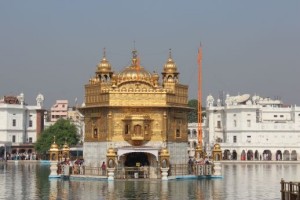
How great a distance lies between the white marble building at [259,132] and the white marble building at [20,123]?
73.9 feet

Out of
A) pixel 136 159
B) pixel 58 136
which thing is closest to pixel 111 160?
pixel 136 159

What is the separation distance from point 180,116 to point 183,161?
248 centimetres

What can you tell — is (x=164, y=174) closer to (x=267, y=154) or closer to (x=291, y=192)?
(x=291, y=192)

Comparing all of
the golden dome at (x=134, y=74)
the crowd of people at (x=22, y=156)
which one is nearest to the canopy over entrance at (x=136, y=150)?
the golden dome at (x=134, y=74)

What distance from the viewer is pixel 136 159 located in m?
47.2

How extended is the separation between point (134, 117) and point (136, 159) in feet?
9.90

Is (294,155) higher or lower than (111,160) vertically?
higher

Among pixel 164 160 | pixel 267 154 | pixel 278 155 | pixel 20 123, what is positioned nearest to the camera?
pixel 164 160

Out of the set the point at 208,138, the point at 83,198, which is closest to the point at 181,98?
the point at 83,198

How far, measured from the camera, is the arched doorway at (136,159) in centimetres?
4681

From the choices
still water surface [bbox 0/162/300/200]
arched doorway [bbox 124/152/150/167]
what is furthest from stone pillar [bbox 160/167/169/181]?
arched doorway [bbox 124/152/150/167]

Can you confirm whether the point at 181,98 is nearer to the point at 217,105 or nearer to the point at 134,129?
the point at 134,129

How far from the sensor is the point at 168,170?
145ft

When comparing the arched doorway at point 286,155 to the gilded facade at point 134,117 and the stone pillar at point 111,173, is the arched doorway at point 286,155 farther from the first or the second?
the stone pillar at point 111,173
